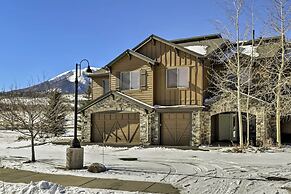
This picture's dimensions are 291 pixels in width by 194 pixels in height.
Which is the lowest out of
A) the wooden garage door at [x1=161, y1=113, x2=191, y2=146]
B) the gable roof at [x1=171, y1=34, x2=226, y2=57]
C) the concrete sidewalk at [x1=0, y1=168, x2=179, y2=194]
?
the concrete sidewalk at [x1=0, y1=168, x2=179, y2=194]

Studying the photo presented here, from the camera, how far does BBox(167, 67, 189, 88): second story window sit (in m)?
23.6

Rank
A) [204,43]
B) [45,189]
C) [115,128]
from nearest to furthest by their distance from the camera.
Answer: [45,189] → [115,128] → [204,43]

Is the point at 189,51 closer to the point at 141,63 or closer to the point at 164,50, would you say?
the point at 164,50

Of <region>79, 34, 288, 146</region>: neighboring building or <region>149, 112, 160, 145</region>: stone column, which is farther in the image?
<region>149, 112, 160, 145</region>: stone column

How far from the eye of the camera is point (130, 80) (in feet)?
84.8

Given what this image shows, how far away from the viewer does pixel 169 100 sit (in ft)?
78.9

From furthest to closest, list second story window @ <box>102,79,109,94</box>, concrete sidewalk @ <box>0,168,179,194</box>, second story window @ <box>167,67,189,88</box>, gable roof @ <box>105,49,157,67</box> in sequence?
second story window @ <box>102,79,109,94</box> < gable roof @ <box>105,49,157,67</box> < second story window @ <box>167,67,189,88</box> < concrete sidewalk @ <box>0,168,179,194</box>

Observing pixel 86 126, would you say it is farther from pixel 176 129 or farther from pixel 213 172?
pixel 213 172

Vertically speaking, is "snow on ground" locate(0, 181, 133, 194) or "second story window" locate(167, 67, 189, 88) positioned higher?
"second story window" locate(167, 67, 189, 88)

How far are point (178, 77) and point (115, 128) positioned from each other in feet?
20.3

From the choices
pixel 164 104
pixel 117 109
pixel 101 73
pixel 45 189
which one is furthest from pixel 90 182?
pixel 101 73

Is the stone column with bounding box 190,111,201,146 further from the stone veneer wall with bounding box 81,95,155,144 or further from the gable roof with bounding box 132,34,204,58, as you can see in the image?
the gable roof with bounding box 132,34,204,58

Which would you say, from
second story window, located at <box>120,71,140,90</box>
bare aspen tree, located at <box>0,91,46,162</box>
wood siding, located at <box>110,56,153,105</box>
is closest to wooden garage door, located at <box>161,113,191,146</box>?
wood siding, located at <box>110,56,153,105</box>

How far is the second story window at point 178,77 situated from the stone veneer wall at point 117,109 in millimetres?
2765
